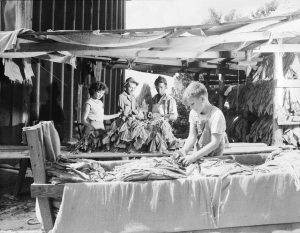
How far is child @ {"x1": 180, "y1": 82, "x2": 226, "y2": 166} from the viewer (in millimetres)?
3388

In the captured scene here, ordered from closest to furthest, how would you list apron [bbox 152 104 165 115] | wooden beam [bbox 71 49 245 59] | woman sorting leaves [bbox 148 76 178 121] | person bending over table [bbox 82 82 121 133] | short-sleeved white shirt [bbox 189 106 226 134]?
short-sleeved white shirt [bbox 189 106 226 134], person bending over table [bbox 82 82 121 133], wooden beam [bbox 71 49 245 59], woman sorting leaves [bbox 148 76 178 121], apron [bbox 152 104 165 115]

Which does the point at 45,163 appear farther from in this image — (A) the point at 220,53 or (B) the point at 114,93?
(B) the point at 114,93

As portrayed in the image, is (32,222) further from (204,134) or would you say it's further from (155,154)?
(204,134)

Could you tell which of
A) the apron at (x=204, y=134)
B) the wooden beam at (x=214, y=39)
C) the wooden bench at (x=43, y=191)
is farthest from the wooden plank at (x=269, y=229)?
the wooden beam at (x=214, y=39)

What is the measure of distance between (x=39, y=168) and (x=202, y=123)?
185 cm

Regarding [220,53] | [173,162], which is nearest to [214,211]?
[173,162]

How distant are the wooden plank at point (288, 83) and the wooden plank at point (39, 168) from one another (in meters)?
5.67

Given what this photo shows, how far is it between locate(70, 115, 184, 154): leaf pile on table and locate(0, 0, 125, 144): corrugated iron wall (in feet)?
9.63

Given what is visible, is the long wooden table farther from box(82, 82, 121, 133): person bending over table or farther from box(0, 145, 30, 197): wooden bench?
box(82, 82, 121, 133): person bending over table

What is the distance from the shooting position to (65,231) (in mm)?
2621

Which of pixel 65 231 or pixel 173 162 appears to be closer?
pixel 65 231

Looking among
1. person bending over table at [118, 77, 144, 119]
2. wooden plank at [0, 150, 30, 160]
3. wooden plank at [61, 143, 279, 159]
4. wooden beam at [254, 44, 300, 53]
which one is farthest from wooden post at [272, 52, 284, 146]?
wooden plank at [0, 150, 30, 160]

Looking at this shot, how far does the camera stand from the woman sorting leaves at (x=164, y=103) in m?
6.91

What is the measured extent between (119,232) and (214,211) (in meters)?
0.81
